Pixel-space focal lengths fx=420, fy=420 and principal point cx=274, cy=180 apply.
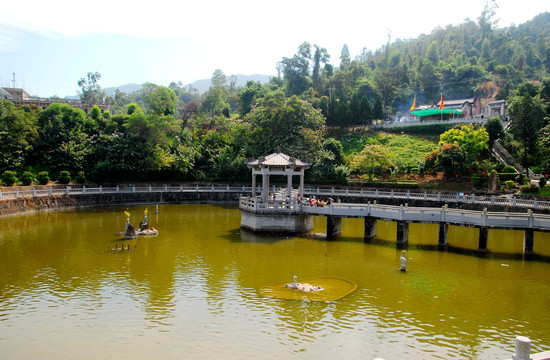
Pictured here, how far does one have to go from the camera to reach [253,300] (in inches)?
662

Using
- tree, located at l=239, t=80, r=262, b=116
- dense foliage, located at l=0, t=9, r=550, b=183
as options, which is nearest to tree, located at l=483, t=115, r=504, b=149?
dense foliage, located at l=0, t=9, r=550, b=183

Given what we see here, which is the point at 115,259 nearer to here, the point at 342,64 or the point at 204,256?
the point at 204,256

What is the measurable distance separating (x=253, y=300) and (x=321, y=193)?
92.1 feet

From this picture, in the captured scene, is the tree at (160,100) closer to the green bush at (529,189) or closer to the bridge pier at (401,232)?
the bridge pier at (401,232)

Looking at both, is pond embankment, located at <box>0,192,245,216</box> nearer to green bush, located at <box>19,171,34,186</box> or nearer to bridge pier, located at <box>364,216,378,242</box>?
green bush, located at <box>19,171,34,186</box>

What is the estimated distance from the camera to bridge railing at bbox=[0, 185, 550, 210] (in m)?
34.8

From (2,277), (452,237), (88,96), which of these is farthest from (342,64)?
(2,277)

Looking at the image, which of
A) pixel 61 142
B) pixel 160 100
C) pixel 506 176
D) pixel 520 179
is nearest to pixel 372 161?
pixel 506 176

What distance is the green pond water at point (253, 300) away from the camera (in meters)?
13.0

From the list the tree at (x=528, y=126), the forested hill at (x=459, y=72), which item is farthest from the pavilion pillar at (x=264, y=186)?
the forested hill at (x=459, y=72)

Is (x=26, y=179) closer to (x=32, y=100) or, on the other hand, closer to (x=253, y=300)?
(x=253, y=300)

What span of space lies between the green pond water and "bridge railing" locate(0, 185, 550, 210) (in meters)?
6.78

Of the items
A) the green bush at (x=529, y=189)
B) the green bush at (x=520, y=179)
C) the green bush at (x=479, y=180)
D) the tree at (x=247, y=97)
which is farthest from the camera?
the tree at (x=247, y=97)

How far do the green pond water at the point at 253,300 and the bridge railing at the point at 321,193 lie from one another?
22.3ft
